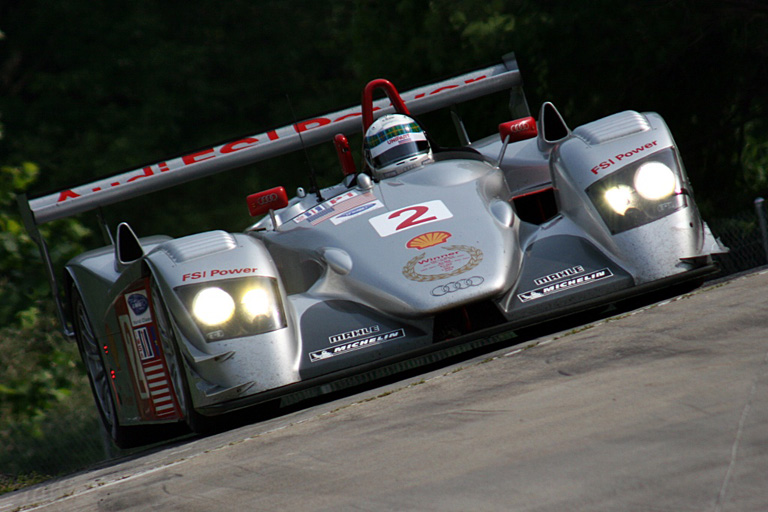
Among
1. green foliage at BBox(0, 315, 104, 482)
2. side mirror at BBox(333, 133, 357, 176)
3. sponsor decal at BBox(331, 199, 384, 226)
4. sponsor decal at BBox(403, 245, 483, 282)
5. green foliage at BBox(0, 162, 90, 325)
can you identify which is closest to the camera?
sponsor decal at BBox(403, 245, 483, 282)

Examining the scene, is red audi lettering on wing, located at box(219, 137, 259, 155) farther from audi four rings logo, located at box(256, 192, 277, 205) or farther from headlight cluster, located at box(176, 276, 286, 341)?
headlight cluster, located at box(176, 276, 286, 341)

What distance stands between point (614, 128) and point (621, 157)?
357 mm

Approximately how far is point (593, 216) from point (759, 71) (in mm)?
5838

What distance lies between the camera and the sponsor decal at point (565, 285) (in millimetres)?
Result: 4812

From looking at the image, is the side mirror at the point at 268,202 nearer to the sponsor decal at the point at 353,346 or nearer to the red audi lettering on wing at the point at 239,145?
the red audi lettering on wing at the point at 239,145

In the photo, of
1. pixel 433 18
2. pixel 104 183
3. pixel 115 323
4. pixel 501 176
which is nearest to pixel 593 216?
pixel 501 176

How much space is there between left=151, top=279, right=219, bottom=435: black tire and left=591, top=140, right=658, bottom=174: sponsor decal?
7.32 ft

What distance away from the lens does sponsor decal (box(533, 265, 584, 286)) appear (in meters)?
4.90

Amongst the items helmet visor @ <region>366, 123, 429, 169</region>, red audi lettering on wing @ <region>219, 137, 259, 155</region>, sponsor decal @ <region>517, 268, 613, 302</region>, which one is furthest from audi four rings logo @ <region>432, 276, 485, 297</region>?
red audi lettering on wing @ <region>219, 137, 259, 155</region>

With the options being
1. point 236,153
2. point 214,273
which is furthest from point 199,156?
point 214,273

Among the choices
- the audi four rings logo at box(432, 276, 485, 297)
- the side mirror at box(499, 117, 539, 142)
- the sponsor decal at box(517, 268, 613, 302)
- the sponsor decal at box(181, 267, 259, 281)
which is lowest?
the sponsor decal at box(517, 268, 613, 302)

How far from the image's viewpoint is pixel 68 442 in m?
6.66

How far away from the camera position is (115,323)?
5641mm

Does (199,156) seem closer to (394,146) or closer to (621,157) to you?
(394,146)
